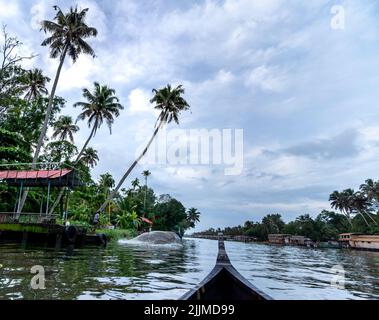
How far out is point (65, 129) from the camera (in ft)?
133

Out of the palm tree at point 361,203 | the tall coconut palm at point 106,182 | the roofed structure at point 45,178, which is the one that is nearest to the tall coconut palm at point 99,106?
the roofed structure at point 45,178

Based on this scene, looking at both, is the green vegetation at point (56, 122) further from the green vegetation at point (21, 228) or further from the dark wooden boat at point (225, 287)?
the dark wooden boat at point (225, 287)

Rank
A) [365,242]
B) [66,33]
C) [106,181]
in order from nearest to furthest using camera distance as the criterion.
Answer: [66,33] < [365,242] < [106,181]

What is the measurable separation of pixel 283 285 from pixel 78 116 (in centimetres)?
3036

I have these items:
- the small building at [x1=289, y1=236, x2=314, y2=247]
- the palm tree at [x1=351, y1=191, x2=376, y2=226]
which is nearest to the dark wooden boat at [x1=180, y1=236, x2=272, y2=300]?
the small building at [x1=289, y1=236, x2=314, y2=247]

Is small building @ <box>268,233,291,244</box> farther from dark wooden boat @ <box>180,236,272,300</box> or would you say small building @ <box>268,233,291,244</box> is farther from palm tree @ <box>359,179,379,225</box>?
dark wooden boat @ <box>180,236,272,300</box>

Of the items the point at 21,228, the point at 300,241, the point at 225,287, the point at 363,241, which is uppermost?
the point at 21,228

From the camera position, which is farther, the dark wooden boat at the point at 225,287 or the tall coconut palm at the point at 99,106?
the tall coconut palm at the point at 99,106

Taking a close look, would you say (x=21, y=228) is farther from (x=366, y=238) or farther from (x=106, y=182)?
(x=366, y=238)

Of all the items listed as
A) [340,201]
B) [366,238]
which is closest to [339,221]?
[340,201]

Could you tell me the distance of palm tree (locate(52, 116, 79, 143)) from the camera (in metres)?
40.1

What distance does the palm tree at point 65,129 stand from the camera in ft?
132
